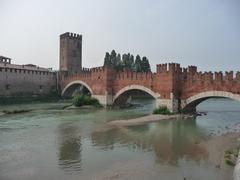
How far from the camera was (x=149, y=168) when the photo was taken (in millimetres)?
10109

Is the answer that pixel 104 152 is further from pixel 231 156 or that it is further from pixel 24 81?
pixel 24 81

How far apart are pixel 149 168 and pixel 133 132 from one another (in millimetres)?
6945

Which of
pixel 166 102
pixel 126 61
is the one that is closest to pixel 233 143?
pixel 166 102

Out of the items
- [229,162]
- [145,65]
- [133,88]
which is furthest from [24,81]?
[229,162]

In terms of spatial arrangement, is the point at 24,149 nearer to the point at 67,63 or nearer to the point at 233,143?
the point at 233,143

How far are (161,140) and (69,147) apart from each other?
4.60 meters

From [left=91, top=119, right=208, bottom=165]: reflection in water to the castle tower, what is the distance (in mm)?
34106

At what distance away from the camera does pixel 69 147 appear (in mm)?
13094

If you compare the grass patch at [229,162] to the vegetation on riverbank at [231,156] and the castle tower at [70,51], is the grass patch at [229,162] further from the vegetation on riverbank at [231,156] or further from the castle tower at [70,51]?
the castle tower at [70,51]

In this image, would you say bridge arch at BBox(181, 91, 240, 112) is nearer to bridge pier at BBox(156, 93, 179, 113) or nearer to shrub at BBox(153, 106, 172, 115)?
bridge pier at BBox(156, 93, 179, 113)

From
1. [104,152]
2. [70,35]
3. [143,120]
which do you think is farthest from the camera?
[70,35]

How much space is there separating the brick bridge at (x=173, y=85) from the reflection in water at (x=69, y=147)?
911 cm

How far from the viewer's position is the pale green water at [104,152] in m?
Result: 9.53

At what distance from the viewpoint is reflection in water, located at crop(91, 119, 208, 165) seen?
1194 centimetres
